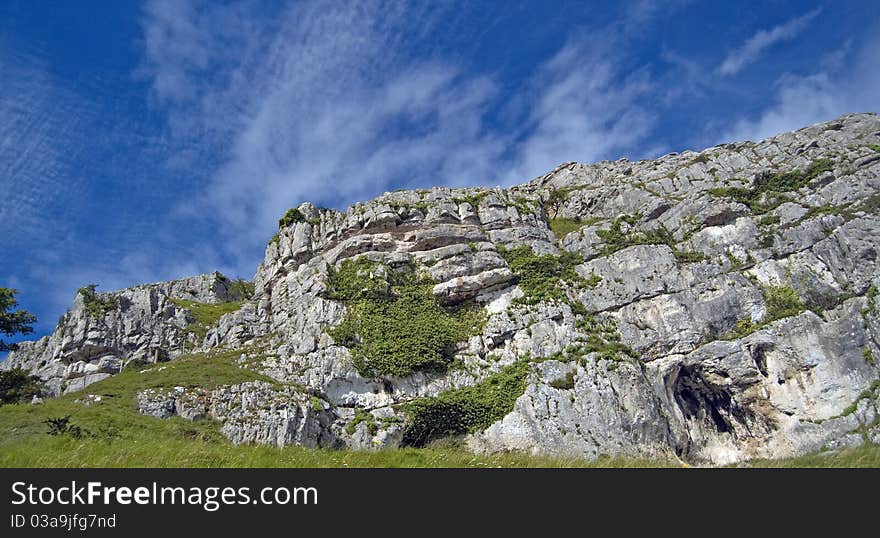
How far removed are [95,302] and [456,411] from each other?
5240 centimetres

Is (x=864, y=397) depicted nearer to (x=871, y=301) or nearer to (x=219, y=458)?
(x=871, y=301)

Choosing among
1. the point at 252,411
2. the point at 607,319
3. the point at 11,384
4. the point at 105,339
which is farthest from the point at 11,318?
the point at 607,319

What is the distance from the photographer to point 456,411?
44.8 m

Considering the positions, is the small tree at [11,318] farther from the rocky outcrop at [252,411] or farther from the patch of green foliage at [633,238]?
the patch of green foliage at [633,238]

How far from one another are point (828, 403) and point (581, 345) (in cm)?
1951

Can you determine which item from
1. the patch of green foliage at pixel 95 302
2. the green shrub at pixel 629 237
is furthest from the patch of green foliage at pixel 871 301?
the patch of green foliage at pixel 95 302

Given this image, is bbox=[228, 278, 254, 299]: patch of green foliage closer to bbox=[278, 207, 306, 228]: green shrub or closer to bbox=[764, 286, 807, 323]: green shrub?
bbox=[278, 207, 306, 228]: green shrub

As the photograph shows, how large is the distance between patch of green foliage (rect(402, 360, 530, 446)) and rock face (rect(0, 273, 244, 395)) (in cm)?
3650

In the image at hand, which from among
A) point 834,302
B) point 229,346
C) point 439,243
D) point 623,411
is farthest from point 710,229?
point 229,346

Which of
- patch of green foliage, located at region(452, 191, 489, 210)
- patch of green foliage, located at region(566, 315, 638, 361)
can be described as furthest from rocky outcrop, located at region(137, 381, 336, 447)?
patch of green foliage, located at region(452, 191, 489, 210)

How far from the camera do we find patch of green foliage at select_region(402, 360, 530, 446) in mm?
43969

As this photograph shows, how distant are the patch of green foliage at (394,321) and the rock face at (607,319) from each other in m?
0.74

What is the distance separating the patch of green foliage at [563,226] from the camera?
229ft
